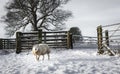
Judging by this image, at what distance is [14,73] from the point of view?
32.2 feet

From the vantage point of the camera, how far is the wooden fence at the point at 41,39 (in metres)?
18.9

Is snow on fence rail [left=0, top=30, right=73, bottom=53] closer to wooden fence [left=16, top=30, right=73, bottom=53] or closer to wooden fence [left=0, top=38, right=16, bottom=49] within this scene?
wooden fence [left=16, top=30, right=73, bottom=53]

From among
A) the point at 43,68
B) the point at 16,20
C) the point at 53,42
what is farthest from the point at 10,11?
the point at 43,68

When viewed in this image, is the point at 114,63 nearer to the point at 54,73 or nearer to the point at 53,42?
the point at 54,73

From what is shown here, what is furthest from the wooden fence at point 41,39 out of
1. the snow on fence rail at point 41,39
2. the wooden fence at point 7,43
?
the wooden fence at point 7,43

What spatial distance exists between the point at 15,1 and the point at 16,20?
251 centimetres

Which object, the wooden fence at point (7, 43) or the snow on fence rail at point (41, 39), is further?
the wooden fence at point (7, 43)

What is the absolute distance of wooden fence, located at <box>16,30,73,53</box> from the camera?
1894 cm

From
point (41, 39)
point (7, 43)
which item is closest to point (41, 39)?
point (41, 39)

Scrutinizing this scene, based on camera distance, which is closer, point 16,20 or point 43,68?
point 43,68

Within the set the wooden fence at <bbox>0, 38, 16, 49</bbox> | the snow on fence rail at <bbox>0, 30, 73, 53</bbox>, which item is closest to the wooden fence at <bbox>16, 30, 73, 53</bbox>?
the snow on fence rail at <bbox>0, 30, 73, 53</bbox>

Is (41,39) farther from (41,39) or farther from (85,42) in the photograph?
(85,42)

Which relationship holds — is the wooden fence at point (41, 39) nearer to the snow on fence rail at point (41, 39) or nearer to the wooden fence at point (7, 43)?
the snow on fence rail at point (41, 39)

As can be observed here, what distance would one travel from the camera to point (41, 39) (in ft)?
63.1
